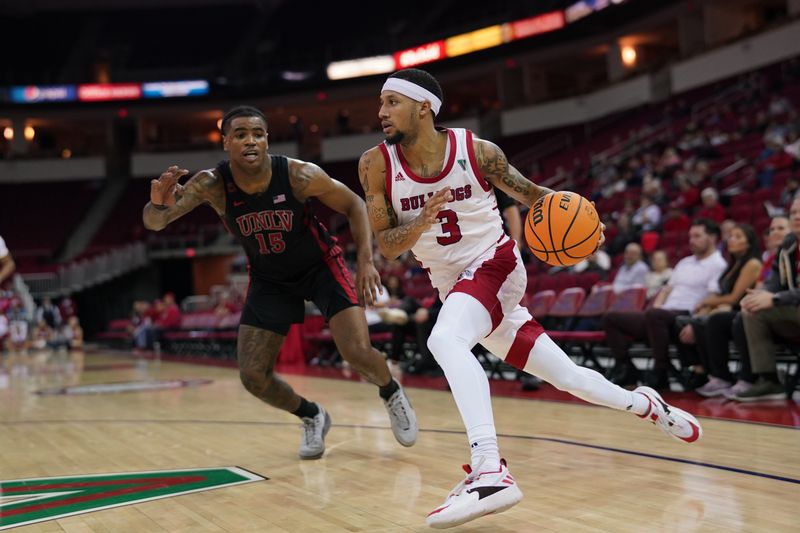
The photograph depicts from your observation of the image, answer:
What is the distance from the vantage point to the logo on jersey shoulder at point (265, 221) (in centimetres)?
477

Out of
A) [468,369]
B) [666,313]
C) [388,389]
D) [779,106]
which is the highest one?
[779,106]

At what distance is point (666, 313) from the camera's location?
6.90 metres

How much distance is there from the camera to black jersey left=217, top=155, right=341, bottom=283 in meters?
4.77

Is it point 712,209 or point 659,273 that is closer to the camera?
point 659,273

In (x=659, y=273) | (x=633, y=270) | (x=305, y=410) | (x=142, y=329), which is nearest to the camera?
(x=305, y=410)

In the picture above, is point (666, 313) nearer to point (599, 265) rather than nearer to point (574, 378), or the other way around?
point (574, 378)

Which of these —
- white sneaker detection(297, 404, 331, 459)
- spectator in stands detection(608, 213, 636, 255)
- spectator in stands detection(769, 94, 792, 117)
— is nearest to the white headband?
white sneaker detection(297, 404, 331, 459)

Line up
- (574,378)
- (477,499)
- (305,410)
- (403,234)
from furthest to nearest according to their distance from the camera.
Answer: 1. (305,410)
2. (574,378)
3. (403,234)
4. (477,499)

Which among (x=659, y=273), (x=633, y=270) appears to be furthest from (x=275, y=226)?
(x=633, y=270)

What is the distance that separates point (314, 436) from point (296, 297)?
0.84 m

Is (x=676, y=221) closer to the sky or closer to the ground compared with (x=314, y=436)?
closer to the sky

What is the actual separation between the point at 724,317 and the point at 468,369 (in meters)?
3.73

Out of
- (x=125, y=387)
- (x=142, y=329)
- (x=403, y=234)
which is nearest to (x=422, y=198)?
(x=403, y=234)

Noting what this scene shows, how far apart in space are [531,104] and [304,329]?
1790 centimetres
